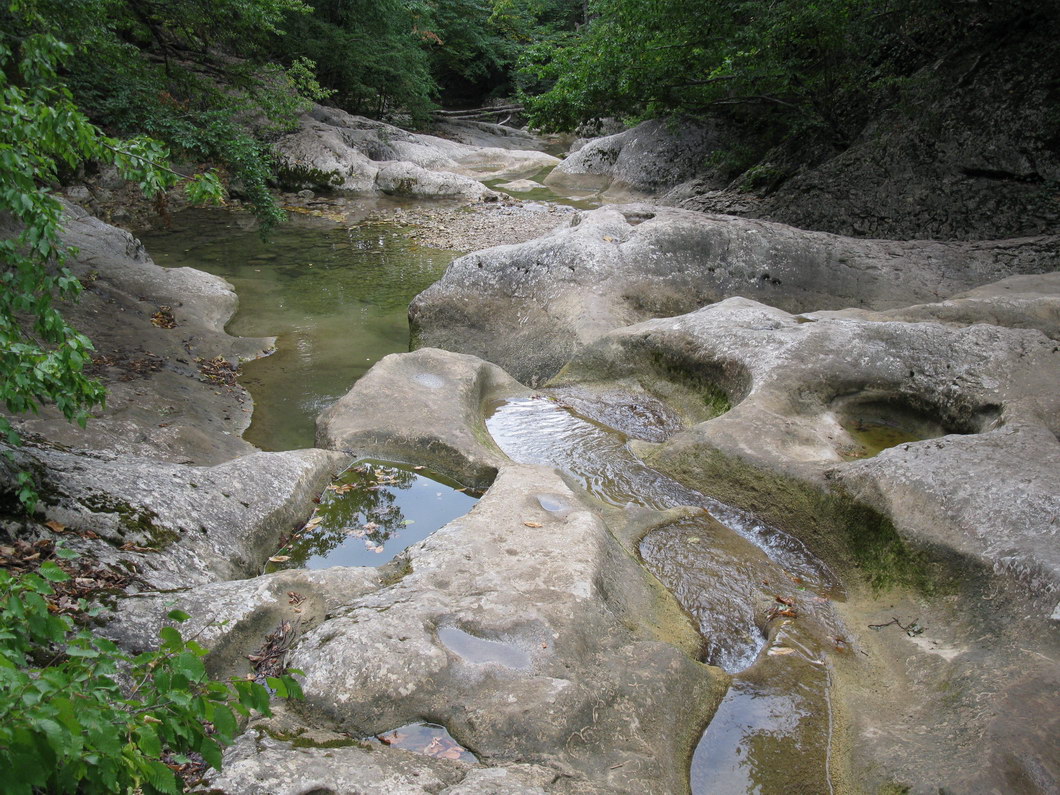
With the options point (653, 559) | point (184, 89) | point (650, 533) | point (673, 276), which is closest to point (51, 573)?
point (653, 559)

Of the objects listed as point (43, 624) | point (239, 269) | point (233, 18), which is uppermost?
point (233, 18)

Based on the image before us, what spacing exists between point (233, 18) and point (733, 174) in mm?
9809

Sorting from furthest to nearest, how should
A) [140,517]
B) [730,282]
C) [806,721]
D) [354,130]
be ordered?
[354,130]
[730,282]
[140,517]
[806,721]

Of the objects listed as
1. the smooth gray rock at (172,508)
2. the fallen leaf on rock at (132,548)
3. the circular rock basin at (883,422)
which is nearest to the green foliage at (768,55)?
the circular rock basin at (883,422)

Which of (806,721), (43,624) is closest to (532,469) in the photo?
(806,721)

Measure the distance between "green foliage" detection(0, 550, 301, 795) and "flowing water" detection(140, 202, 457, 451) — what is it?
5.31m

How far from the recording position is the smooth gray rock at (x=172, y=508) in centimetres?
411

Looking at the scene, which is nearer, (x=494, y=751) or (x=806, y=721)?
(x=494, y=751)

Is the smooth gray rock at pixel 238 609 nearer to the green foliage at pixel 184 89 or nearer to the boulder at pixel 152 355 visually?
the boulder at pixel 152 355

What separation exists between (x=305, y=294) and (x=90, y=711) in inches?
415

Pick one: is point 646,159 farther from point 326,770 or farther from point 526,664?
point 326,770

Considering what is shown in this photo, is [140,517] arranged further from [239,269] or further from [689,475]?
[239,269]

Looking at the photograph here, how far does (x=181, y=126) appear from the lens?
9.66 m

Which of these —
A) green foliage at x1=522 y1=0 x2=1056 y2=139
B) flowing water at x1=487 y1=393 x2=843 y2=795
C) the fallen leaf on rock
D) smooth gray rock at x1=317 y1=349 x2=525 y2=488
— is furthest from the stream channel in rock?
green foliage at x1=522 y1=0 x2=1056 y2=139
